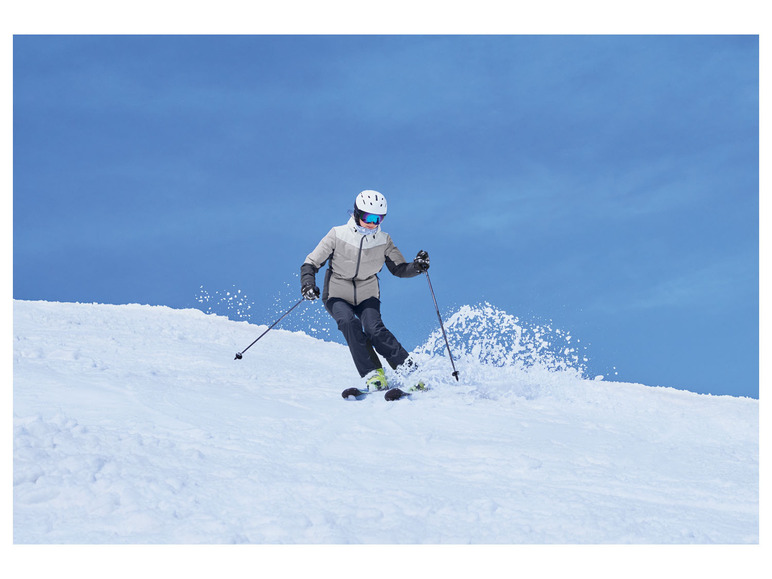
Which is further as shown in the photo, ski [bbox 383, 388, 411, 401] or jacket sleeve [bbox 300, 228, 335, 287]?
jacket sleeve [bbox 300, 228, 335, 287]

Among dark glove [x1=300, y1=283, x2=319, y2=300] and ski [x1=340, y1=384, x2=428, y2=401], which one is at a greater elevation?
dark glove [x1=300, y1=283, x2=319, y2=300]

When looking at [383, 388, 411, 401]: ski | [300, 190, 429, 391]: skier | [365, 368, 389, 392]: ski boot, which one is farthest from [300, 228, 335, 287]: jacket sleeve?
[383, 388, 411, 401]: ski

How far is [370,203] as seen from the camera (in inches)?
275

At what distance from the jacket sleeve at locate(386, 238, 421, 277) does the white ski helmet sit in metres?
0.54

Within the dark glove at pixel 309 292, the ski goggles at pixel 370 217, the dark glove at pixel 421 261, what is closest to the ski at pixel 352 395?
the dark glove at pixel 309 292

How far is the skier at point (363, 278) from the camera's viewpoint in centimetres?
695

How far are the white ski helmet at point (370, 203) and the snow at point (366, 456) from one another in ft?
5.31

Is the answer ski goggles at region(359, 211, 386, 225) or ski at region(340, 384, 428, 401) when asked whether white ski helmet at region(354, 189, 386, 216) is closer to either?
ski goggles at region(359, 211, 386, 225)

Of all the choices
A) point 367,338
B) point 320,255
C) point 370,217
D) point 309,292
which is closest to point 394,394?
point 367,338

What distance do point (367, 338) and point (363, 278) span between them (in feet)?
2.29

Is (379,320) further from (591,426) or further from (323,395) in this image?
(591,426)

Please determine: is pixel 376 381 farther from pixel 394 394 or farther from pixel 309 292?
pixel 309 292

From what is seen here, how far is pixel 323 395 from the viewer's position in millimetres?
6734

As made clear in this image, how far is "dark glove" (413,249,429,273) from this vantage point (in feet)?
23.7
